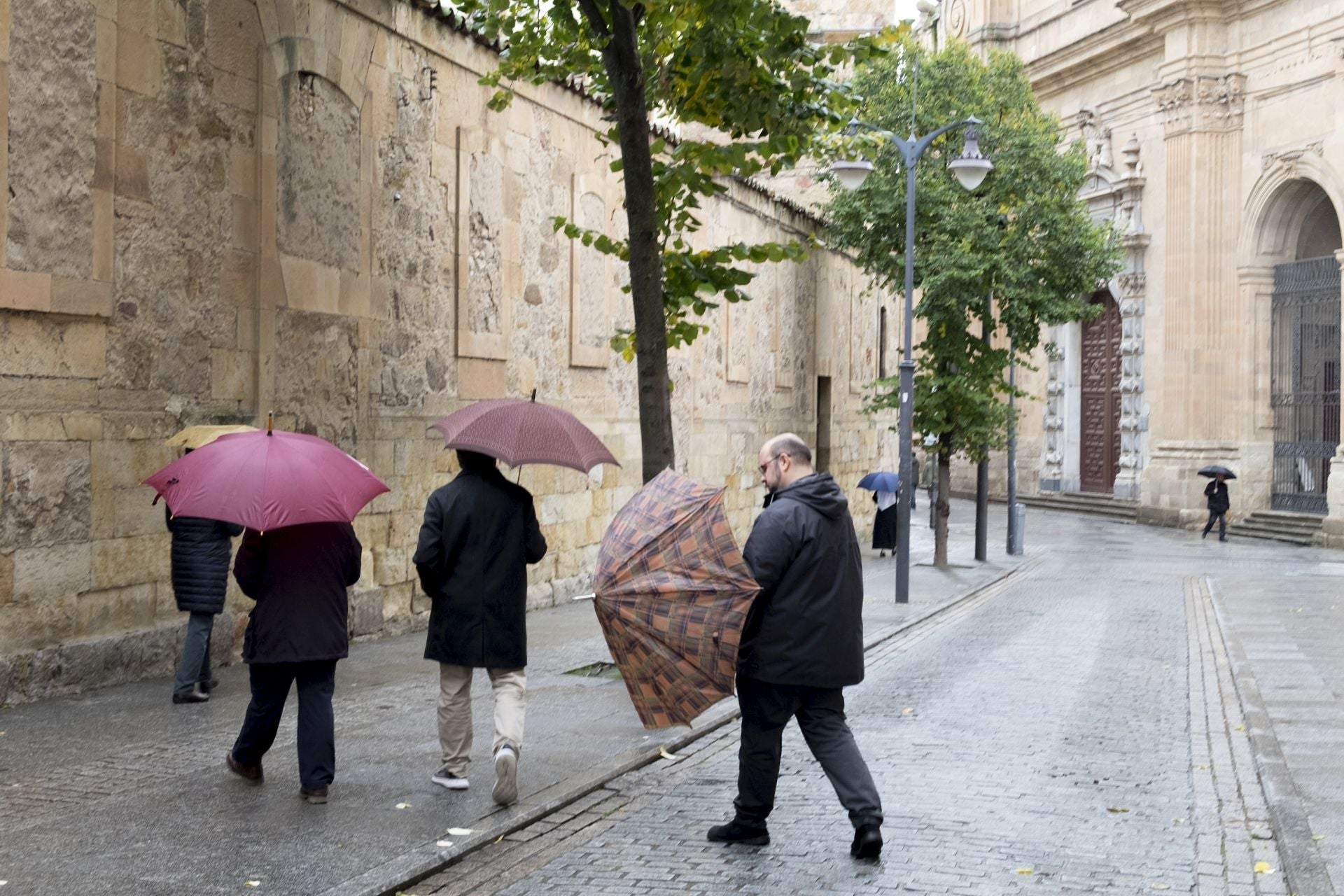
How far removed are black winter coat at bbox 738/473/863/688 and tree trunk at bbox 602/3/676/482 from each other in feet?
14.6

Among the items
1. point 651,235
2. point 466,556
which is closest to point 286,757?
point 466,556

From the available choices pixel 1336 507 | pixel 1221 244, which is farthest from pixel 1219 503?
pixel 1221 244

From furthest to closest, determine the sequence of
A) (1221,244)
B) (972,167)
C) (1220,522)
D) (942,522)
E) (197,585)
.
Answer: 1. (1221,244)
2. (1220,522)
3. (942,522)
4. (972,167)
5. (197,585)

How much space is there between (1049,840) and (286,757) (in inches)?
155

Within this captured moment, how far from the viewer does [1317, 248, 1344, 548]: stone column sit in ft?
96.1

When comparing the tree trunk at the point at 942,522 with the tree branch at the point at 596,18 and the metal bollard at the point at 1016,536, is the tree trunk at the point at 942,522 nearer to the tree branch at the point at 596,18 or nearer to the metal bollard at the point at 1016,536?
the metal bollard at the point at 1016,536

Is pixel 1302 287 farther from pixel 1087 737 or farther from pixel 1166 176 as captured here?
pixel 1087 737

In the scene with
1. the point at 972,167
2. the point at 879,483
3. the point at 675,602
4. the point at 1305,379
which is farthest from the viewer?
the point at 1305,379

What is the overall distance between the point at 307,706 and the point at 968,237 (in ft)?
58.5

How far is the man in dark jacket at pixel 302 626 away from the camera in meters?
6.96

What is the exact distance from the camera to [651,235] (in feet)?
Answer: 36.2

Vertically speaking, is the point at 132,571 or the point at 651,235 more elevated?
the point at 651,235

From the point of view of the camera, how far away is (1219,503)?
1244 inches

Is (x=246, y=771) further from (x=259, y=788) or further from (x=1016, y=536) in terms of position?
(x=1016, y=536)
